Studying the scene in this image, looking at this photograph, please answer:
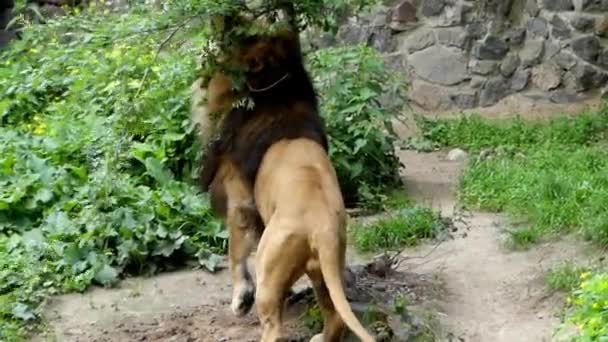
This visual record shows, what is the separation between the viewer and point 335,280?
4.89m

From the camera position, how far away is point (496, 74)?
35.0ft

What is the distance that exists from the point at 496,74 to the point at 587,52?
82 cm

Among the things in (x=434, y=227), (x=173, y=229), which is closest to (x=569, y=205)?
(x=434, y=227)

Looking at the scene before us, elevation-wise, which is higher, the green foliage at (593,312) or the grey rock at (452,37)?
the green foliage at (593,312)

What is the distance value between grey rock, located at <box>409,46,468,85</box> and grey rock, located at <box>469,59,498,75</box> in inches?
2.7

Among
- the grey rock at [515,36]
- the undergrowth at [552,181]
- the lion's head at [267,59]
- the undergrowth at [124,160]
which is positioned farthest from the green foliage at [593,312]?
the grey rock at [515,36]

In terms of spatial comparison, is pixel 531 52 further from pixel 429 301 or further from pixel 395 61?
pixel 429 301

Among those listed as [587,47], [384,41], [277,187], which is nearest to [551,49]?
[587,47]

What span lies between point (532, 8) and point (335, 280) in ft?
20.1

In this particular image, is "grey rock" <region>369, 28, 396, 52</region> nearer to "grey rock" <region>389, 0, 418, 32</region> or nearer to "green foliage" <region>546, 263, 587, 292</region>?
"grey rock" <region>389, 0, 418, 32</region>

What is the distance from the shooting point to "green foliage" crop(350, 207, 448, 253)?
7.16m

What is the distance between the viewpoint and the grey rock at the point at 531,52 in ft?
34.3

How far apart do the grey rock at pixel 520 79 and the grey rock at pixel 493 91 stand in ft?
0.18

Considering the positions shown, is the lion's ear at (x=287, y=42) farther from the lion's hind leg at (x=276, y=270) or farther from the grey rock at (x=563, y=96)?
the grey rock at (x=563, y=96)
